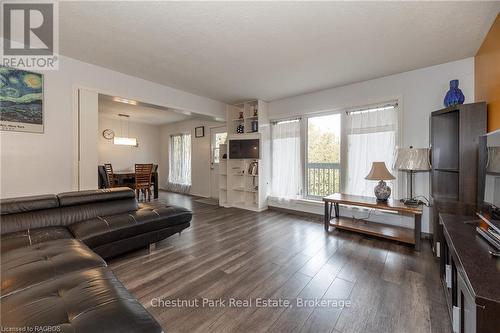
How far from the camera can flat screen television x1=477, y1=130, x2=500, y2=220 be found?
59.8 inches

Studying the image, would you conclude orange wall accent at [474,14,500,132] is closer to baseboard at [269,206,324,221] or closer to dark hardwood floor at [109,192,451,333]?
dark hardwood floor at [109,192,451,333]

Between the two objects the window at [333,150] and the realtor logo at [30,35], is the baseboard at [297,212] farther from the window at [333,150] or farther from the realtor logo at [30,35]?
the realtor logo at [30,35]

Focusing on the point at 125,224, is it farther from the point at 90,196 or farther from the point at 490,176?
the point at 490,176

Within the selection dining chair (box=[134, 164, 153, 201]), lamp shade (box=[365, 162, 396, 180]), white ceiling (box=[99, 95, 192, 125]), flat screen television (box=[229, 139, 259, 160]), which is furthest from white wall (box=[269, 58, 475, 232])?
dining chair (box=[134, 164, 153, 201])

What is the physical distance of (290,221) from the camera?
3.84 metres

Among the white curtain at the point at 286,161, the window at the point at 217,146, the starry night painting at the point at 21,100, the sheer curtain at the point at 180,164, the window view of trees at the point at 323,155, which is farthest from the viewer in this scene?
the sheer curtain at the point at 180,164

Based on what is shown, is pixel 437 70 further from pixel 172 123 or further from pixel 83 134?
pixel 172 123

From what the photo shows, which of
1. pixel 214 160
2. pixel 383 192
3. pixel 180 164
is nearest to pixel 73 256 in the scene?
pixel 383 192

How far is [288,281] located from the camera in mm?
1957

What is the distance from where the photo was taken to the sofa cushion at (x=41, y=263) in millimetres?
1183

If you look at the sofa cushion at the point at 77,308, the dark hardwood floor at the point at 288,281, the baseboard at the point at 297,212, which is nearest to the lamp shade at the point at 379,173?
the dark hardwood floor at the point at 288,281

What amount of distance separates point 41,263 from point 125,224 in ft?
3.01

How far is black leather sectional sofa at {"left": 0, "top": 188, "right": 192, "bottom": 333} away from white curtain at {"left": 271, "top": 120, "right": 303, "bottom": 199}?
2.33m

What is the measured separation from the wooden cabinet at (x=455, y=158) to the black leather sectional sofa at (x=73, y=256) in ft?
8.89
